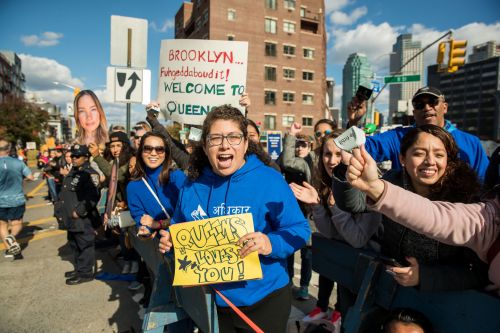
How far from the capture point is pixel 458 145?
2691mm

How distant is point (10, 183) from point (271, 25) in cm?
4151

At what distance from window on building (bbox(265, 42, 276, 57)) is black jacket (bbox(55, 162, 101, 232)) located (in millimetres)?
39876

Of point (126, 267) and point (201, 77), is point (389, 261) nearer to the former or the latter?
point (201, 77)

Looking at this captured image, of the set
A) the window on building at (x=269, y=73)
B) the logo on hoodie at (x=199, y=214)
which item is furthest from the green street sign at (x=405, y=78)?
the window on building at (x=269, y=73)

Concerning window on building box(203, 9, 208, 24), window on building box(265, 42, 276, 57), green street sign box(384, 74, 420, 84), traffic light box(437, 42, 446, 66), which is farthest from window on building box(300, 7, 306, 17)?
green street sign box(384, 74, 420, 84)

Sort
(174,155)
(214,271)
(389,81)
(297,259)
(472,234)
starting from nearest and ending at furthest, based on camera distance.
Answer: (472,234)
(214,271)
(174,155)
(297,259)
(389,81)

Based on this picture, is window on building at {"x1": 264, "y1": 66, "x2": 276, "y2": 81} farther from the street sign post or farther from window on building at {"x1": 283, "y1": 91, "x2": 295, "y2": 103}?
the street sign post

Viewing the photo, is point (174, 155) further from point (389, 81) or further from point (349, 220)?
point (389, 81)

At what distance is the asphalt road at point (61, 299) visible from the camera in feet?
11.1

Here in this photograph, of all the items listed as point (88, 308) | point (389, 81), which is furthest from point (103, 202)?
point (389, 81)

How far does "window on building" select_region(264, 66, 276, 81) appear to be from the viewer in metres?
41.1

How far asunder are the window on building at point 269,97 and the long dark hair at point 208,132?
131 ft

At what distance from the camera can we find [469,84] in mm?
112250

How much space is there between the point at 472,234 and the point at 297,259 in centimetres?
402
